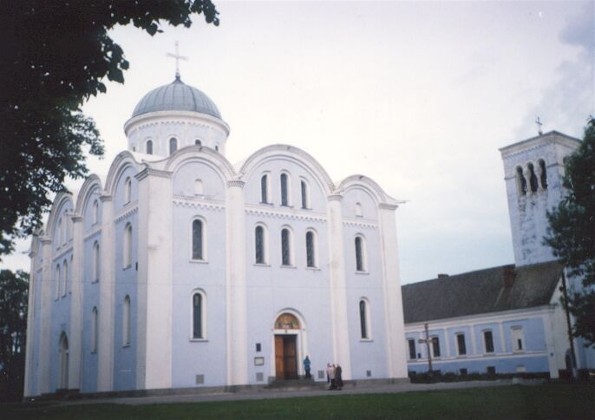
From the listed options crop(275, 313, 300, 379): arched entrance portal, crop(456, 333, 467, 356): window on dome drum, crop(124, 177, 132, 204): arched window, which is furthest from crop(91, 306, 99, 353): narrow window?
crop(456, 333, 467, 356): window on dome drum

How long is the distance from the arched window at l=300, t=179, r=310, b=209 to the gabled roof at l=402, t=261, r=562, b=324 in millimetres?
21515

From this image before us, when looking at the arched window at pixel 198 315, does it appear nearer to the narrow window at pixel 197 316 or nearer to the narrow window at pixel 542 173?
the narrow window at pixel 197 316

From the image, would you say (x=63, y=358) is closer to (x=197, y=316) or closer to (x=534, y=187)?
(x=197, y=316)

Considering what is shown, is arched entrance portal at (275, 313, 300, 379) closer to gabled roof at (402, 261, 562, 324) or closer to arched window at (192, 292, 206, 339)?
arched window at (192, 292, 206, 339)

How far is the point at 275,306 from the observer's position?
35375 millimetres

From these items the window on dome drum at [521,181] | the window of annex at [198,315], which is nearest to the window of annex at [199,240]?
the window of annex at [198,315]

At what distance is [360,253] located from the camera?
39.9 meters

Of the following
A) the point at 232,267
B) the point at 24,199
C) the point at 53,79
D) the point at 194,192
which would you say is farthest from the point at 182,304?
the point at 53,79

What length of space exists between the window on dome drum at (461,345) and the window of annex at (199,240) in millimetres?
29379

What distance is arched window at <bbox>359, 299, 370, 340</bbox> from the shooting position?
126 feet

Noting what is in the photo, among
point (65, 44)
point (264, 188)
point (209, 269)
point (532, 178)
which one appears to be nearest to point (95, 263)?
point (209, 269)

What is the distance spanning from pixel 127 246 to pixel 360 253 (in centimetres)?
1377

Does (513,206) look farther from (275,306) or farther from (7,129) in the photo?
(7,129)

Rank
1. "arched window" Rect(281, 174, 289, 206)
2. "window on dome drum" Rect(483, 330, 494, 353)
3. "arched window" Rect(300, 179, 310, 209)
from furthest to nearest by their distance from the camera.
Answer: "window on dome drum" Rect(483, 330, 494, 353)
"arched window" Rect(300, 179, 310, 209)
"arched window" Rect(281, 174, 289, 206)
